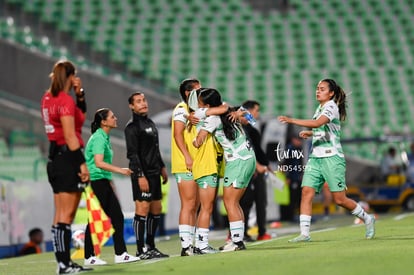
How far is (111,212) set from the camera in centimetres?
1278

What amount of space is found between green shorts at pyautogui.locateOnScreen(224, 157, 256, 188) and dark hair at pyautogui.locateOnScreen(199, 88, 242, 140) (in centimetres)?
29

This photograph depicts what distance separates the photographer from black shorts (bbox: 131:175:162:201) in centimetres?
1326

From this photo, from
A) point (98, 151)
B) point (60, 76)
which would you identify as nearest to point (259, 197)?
point (98, 151)

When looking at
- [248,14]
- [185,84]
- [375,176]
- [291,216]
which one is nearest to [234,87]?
[248,14]

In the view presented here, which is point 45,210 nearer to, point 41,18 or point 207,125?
point 207,125

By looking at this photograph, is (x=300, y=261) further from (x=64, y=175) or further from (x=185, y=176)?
(x=185, y=176)

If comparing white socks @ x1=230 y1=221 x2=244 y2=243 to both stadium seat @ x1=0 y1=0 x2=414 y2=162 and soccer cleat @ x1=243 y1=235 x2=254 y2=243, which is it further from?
stadium seat @ x1=0 y1=0 x2=414 y2=162

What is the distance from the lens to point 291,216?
86.4ft

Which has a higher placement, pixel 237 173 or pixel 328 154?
pixel 328 154

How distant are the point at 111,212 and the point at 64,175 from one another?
2.10 meters

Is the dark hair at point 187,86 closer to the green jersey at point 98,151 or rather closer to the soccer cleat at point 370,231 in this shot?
the green jersey at point 98,151

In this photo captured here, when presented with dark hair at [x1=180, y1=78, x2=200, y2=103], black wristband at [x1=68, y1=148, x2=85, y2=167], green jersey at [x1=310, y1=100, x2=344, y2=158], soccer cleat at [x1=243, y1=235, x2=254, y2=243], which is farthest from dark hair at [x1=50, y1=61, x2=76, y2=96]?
soccer cleat at [x1=243, y1=235, x2=254, y2=243]

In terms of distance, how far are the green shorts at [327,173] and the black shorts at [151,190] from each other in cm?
179

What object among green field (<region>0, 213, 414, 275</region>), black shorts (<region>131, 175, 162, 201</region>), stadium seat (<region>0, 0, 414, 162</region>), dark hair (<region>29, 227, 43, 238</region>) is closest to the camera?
green field (<region>0, 213, 414, 275</region>)
